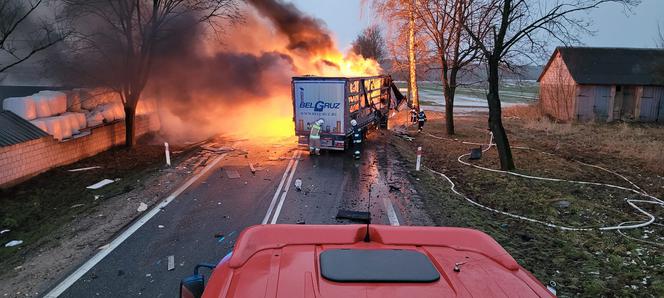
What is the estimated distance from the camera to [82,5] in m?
15.5

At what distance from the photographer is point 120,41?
16.6 m

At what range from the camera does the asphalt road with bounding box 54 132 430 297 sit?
621 cm

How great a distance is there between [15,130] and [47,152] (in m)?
1.12

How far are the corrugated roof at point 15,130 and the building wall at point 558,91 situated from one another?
30.8m

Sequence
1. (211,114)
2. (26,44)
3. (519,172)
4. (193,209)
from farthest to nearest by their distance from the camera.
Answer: (211,114) → (26,44) → (519,172) → (193,209)

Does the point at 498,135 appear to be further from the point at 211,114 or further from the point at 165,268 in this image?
the point at 211,114

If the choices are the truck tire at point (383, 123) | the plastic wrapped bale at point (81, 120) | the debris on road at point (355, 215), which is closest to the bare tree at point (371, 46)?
the truck tire at point (383, 123)

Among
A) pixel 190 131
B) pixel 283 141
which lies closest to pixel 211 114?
pixel 190 131

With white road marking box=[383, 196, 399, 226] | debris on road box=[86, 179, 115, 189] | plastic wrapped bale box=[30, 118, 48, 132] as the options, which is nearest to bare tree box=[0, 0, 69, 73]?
plastic wrapped bale box=[30, 118, 48, 132]

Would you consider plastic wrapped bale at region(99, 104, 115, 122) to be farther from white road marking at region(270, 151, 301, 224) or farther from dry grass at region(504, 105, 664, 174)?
dry grass at region(504, 105, 664, 174)

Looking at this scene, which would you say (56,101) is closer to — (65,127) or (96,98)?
(65,127)

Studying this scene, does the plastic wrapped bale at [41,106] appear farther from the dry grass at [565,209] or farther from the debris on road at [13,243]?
the dry grass at [565,209]

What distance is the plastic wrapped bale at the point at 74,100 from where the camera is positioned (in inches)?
623

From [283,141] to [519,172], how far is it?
9237mm
